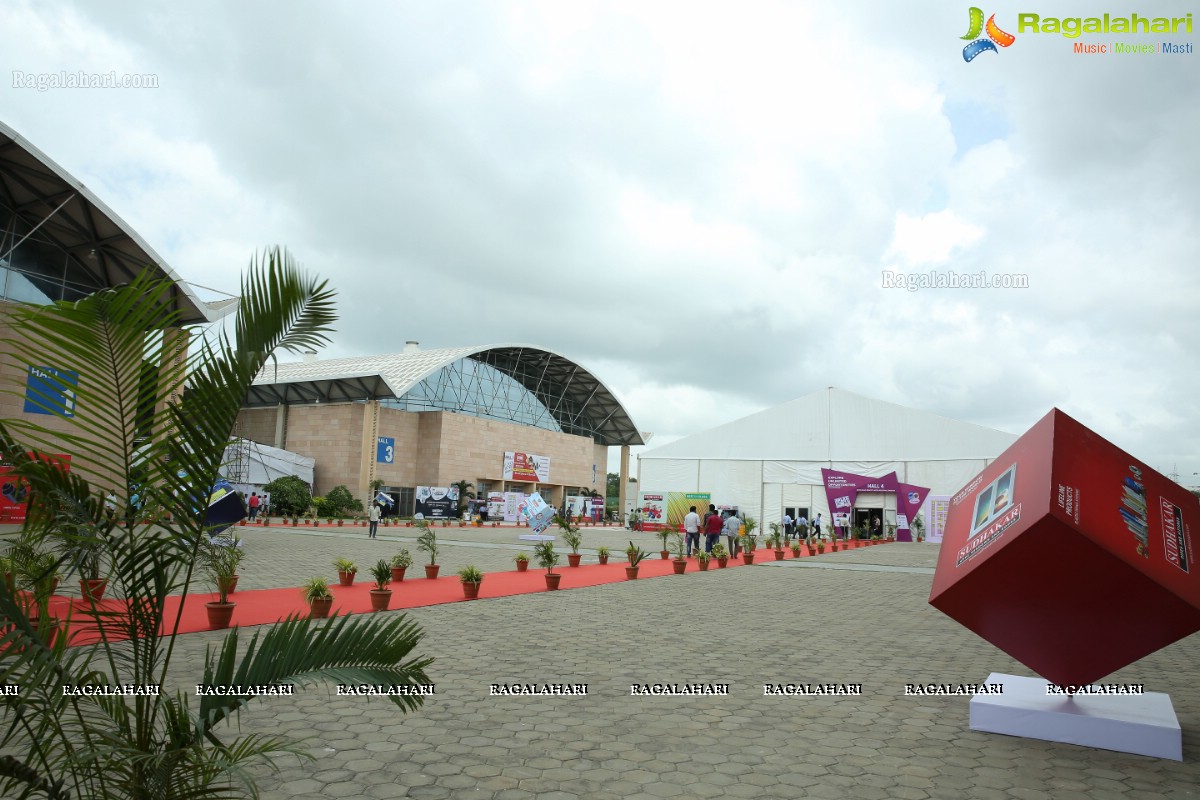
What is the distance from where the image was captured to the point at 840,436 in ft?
128

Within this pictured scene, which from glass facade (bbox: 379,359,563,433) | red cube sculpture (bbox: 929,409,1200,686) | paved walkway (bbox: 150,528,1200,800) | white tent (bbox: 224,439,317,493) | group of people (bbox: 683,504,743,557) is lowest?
paved walkway (bbox: 150,528,1200,800)

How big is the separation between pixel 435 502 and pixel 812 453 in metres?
21.1

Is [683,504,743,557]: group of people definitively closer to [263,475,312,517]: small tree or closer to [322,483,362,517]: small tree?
[263,475,312,517]: small tree

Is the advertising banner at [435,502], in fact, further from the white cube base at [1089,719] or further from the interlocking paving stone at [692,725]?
the white cube base at [1089,719]

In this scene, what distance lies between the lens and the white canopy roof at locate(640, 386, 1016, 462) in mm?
35906

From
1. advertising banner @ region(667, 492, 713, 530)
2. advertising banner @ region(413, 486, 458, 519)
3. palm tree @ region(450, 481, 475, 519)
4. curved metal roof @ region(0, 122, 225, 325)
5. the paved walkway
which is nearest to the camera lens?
the paved walkway

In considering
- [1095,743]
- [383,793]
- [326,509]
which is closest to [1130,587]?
[1095,743]

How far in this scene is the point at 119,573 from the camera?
8.54ft

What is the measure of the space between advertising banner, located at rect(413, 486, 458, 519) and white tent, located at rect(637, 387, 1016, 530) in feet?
36.7

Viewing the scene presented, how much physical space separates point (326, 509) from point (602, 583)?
2963cm

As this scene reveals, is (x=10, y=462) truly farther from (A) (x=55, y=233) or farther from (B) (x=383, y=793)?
(A) (x=55, y=233)

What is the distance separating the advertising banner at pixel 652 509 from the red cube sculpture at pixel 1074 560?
3618cm

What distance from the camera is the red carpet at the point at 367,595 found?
27.6ft

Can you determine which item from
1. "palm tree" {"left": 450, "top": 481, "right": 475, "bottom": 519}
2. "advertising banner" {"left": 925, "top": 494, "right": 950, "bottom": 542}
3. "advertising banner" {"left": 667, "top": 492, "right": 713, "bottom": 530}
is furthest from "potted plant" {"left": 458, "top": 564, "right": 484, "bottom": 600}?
"palm tree" {"left": 450, "top": 481, "right": 475, "bottom": 519}
